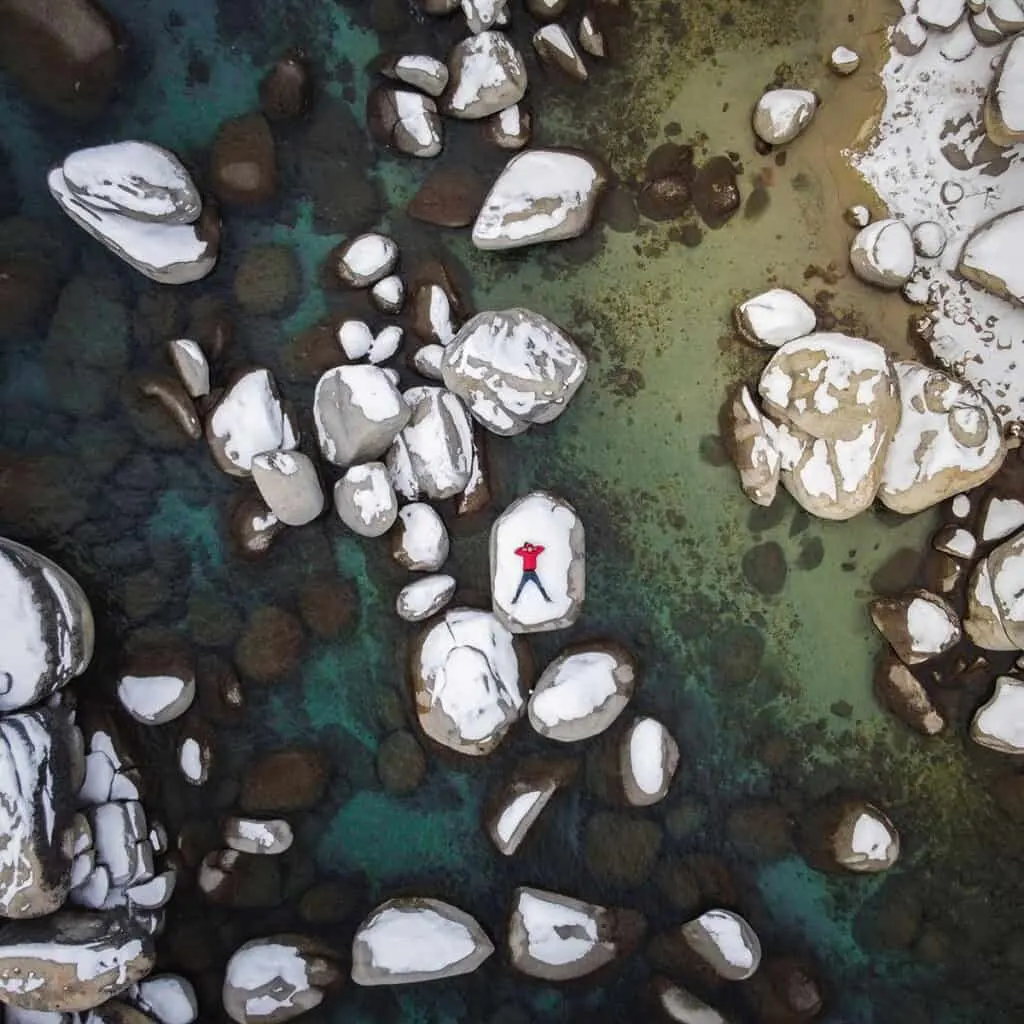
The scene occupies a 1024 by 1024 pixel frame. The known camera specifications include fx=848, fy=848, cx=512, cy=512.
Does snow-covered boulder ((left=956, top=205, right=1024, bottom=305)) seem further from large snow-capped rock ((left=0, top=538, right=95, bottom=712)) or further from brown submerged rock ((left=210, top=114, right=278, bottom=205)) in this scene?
large snow-capped rock ((left=0, top=538, right=95, bottom=712))

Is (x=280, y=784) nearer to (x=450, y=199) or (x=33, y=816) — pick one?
(x=33, y=816)

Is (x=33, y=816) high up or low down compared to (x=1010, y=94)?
down

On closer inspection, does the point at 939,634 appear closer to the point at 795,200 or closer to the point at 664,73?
the point at 795,200

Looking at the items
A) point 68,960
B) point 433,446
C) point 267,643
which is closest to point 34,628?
point 267,643

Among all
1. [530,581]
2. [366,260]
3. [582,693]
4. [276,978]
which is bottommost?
[276,978]

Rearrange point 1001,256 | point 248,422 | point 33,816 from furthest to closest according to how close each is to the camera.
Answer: point 248,422 < point 1001,256 < point 33,816

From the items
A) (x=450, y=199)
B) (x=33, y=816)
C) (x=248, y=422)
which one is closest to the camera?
(x=33, y=816)

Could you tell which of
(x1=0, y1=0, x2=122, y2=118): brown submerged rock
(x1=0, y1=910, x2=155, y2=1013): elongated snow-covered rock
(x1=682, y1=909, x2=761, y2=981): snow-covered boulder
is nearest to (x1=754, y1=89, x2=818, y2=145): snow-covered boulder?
(x1=0, y1=0, x2=122, y2=118): brown submerged rock

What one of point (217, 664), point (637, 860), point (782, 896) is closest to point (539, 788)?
point (637, 860)

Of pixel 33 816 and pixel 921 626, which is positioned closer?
pixel 33 816
